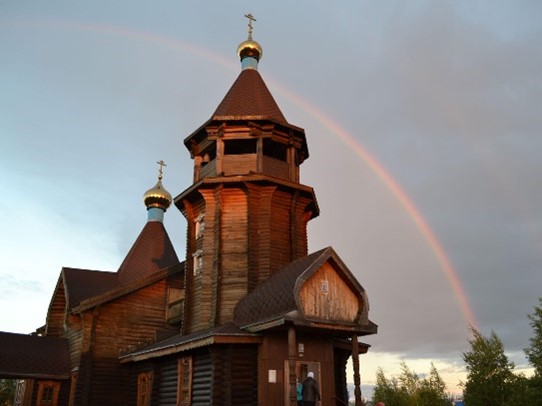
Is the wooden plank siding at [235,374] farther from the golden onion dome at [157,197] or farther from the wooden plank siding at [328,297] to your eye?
the golden onion dome at [157,197]

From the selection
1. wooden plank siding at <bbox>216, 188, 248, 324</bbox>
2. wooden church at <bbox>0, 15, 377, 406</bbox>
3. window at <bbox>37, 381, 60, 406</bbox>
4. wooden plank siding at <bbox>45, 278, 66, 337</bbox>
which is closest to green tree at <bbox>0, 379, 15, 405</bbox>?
wooden plank siding at <bbox>45, 278, 66, 337</bbox>

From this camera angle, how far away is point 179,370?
18.1 m

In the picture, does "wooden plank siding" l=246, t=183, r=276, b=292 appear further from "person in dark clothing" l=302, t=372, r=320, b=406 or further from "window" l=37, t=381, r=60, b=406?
"window" l=37, t=381, r=60, b=406

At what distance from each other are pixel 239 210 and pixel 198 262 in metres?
2.88

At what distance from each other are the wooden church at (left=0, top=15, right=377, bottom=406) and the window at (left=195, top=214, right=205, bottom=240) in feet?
0.14

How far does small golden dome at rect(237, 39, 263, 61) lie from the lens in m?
26.0

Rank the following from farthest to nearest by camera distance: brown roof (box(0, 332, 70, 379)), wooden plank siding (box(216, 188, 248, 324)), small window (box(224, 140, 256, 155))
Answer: small window (box(224, 140, 256, 155))
brown roof (box(0, 332, 70, 379))
wooden plank siding (box(216, 188, 248, 324))

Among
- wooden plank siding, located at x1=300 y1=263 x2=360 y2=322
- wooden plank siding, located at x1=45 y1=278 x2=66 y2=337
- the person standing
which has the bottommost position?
the person standing

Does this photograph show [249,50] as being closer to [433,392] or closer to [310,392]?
[310,392]

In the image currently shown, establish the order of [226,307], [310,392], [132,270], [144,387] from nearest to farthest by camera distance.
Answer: [310,392], [226,307], [144,387], [132,270]

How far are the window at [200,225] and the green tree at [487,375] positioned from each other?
73.6 ft

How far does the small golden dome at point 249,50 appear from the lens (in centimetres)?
2595

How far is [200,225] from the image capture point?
848 inches

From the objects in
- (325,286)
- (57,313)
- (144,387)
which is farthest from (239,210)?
(57,313)
